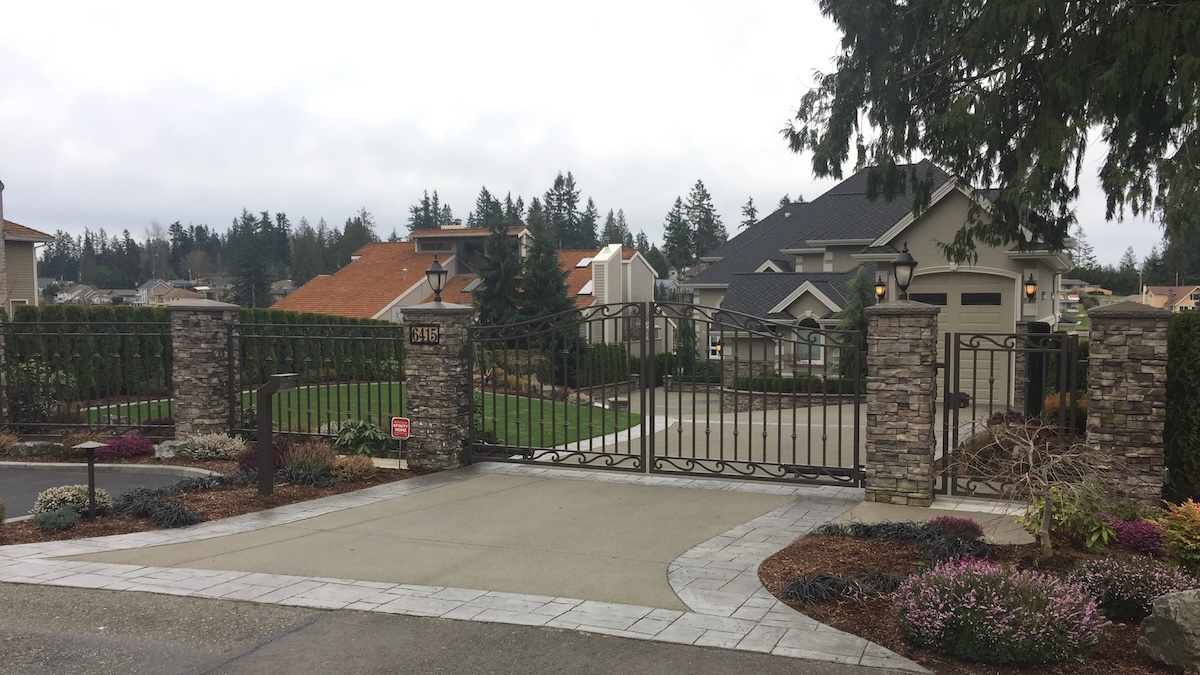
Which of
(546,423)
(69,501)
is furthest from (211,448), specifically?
(546,423)

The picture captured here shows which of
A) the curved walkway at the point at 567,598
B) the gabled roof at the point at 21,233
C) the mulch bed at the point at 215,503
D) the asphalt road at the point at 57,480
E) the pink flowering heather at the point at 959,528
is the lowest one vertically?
the asphalt road at the point at 57,480

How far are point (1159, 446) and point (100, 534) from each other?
10.2 metres

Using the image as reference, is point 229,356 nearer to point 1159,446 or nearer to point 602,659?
point 602,659

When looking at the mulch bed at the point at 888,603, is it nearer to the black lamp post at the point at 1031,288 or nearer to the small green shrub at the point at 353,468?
the small green shrub at the point at 353,468

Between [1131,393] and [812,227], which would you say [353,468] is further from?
[812,227]

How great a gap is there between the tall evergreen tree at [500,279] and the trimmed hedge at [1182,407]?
89.1 ft

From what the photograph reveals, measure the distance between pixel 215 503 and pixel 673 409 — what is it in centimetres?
1584

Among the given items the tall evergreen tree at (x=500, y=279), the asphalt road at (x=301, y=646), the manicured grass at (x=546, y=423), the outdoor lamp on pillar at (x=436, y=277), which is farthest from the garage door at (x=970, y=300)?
the asphalt road at (x=301, y=646)

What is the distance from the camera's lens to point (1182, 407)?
796 cm

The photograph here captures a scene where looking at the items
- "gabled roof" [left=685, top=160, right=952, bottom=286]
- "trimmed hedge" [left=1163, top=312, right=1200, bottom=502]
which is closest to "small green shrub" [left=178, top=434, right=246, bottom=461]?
"trimmed hedge" [left=1163, top=312, right=1200, bottom=502]

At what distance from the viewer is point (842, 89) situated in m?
13.1

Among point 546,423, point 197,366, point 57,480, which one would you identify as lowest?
point 546,423

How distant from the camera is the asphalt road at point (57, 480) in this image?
10.3 meters

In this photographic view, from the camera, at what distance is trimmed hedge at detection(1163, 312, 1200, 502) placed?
782 centimetres
